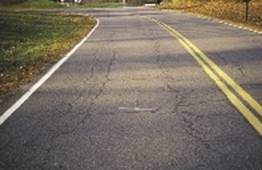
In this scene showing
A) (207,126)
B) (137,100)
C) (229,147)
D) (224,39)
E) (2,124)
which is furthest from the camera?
(224,39)

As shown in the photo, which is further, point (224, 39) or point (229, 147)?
point (224, 39)

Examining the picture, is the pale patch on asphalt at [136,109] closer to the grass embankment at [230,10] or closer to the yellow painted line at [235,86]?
the yellow painted line at [235,86]

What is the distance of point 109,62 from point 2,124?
19.3 feet

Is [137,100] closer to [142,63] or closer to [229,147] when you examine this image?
[229,147]

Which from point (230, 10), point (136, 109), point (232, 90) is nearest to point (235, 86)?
point (232, 90)

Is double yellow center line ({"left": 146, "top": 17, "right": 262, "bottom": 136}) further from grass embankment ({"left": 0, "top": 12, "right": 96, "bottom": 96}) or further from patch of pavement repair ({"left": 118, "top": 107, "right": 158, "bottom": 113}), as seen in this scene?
grass embankment ({"left": 0, "top": 12, "right": 96, "bottom": 96})

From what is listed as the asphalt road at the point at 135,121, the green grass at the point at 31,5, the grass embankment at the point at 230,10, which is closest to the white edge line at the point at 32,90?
the asphalt road at the point at 135,121

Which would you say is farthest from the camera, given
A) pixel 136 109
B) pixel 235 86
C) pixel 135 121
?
pixel 235 86

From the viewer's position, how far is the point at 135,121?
23.9ft

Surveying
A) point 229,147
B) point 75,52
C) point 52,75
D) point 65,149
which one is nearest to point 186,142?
point 229,147

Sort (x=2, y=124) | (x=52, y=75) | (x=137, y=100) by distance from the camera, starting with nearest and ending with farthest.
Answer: (x=2, y=124), (x=137, y=100), (x=52, y=75)

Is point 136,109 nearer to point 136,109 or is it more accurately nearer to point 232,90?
point 136,109

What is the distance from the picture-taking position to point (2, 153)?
6105mm

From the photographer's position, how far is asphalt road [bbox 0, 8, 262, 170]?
576cm
